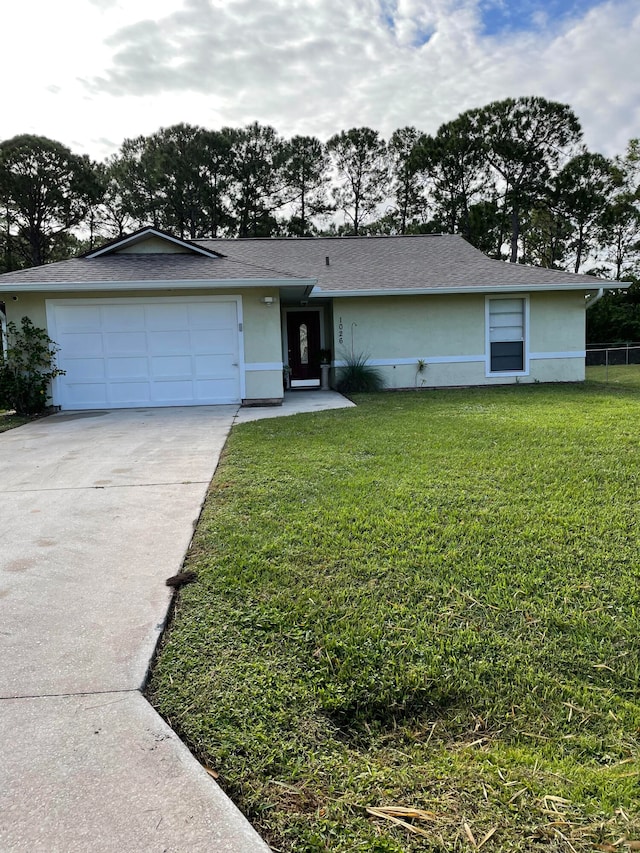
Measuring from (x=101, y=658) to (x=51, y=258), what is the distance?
33.2m

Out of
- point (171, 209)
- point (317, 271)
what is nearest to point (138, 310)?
point (317, 271)

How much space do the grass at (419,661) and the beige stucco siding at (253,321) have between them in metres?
6.88

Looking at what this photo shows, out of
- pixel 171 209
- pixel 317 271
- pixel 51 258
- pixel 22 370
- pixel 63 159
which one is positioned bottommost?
pixel 22 370

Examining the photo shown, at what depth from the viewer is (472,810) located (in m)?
1.60

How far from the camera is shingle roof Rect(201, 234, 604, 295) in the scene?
13.2 meters

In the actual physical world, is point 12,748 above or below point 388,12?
below

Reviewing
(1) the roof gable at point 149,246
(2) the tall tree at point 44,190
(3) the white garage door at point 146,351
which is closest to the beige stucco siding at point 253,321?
(3) the white garage door at point 146,351

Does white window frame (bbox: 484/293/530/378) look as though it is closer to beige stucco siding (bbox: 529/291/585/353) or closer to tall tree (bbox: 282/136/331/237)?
beige stucco siding (bbox: 529/291/585/353)

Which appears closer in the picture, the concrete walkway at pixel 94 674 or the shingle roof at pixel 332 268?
the concrete walkway at pixel 94 674

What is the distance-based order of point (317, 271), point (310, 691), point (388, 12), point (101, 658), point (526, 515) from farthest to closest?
point (317, 271), point (388, 12), point (526, 515), point (101, 658), point (310, 691)

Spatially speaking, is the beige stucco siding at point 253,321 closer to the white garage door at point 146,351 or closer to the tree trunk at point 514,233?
the white garage door at point 146,351

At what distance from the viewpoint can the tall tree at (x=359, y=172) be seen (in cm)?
3084

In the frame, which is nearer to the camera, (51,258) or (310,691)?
(310,691)

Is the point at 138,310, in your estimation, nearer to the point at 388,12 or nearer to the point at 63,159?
the point at 388,12
